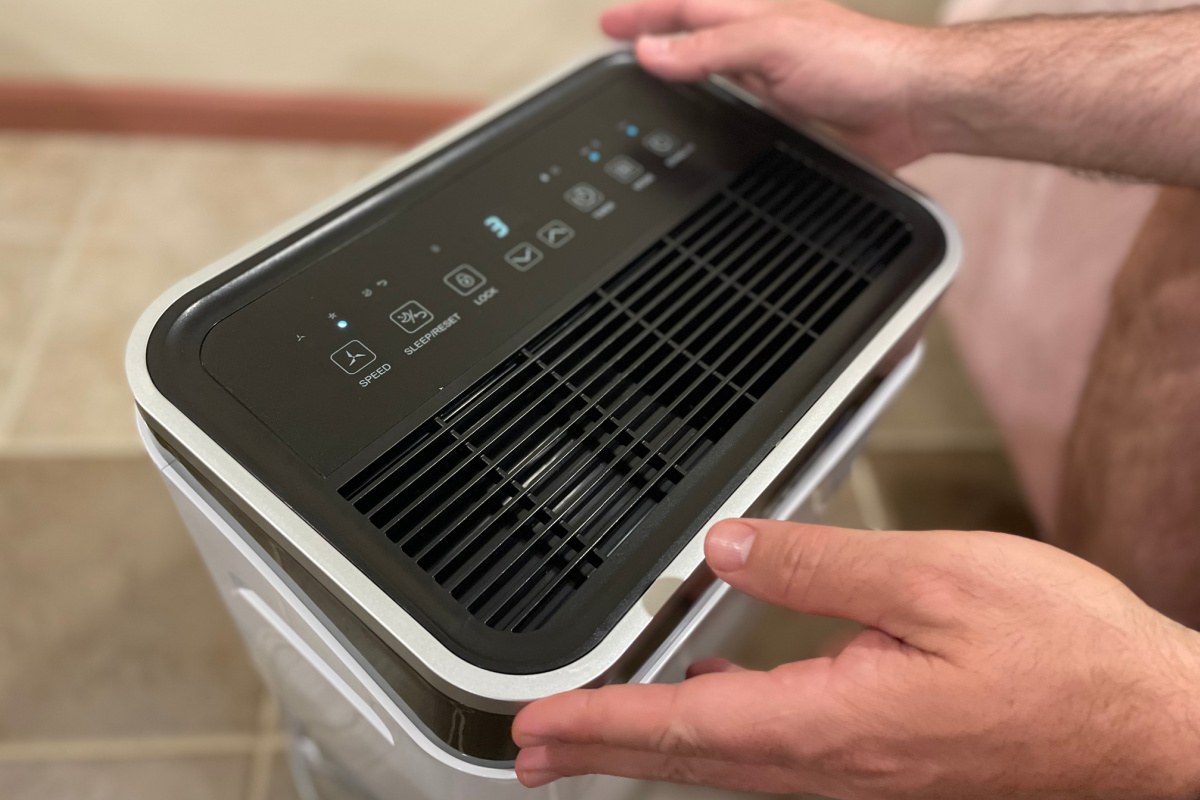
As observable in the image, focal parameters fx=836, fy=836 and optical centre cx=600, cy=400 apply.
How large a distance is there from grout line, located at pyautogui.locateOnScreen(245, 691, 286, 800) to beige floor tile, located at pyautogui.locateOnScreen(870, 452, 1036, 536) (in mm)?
863

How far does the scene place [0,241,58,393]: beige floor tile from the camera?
1.22 meters

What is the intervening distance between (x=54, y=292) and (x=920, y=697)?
4.49ft

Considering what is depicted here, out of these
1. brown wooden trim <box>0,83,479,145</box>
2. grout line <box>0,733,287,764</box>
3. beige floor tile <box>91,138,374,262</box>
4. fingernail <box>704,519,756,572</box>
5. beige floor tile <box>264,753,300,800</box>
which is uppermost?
fingernail <box>704,519,756,572</box>

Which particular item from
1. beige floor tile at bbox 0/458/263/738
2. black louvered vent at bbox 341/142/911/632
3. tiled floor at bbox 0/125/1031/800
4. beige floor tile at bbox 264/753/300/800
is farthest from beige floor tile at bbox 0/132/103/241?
black louvered vent at bbox 341/142/911/632

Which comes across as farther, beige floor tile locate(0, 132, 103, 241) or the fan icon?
beige floor tile locate(0, 132, 103, 241)

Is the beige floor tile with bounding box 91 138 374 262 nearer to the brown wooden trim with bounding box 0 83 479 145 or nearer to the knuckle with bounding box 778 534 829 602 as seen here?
the brown wooden trim with bounding box 0 83 479 145

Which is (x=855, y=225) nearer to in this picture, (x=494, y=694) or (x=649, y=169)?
(x=649, y=169)

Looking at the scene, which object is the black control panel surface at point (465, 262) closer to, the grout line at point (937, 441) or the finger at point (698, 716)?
the finger at point (698, 716)

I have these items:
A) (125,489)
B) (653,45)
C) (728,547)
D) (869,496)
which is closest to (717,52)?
(653,45)

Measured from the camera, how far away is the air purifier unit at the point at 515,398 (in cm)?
42

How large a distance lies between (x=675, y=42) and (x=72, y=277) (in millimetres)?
1090

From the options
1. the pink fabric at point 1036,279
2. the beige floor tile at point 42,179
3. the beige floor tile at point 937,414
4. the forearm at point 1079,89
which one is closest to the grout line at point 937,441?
the beige floor tile at point 937,414

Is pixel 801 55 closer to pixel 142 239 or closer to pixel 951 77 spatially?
pixel 951 77

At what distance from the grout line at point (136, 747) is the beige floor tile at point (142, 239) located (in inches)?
15.4
